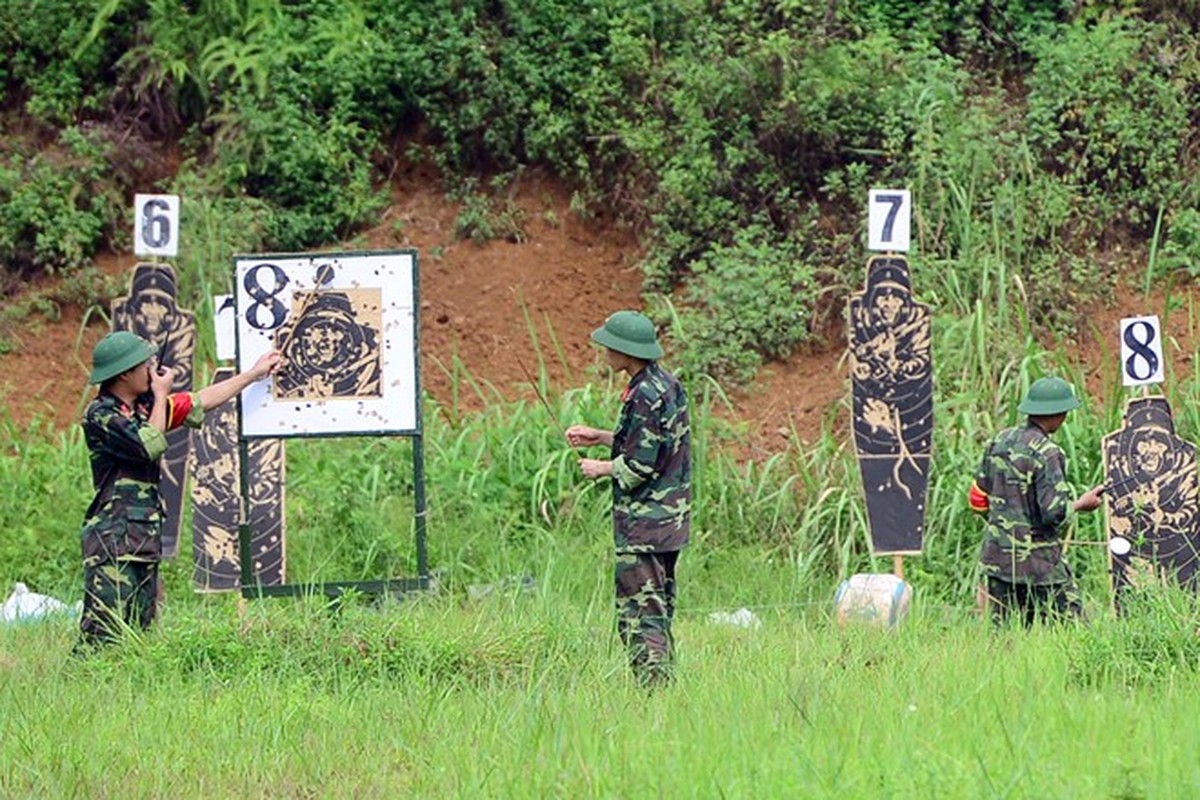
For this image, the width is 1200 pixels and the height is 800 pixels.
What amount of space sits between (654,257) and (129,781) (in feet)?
29.4

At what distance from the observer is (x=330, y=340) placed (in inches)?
424

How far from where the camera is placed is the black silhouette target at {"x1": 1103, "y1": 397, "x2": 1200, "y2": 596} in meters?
11.5

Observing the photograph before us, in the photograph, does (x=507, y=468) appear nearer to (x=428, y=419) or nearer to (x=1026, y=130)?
(x=428, y=419)

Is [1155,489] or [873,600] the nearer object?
[873,600]

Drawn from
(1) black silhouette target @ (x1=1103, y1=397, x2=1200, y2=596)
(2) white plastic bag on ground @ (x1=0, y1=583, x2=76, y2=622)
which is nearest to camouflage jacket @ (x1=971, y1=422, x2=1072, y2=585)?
(1) black silhouette target @ (x1=1103, y1=397, x2=1200, y2=596)

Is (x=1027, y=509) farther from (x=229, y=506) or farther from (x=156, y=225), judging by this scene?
(x=156, y=225)

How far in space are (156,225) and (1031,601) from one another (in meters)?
5.65

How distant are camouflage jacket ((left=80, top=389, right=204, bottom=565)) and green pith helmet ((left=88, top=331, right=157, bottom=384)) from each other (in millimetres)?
142

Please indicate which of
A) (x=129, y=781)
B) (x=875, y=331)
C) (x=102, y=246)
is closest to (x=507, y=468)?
(x=875, y=331)

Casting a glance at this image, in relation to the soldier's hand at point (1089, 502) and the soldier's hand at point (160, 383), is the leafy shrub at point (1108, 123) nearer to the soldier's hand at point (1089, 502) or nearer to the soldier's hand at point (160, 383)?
the soldier's hand at point (1089, 502)

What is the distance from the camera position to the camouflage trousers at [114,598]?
9.98m

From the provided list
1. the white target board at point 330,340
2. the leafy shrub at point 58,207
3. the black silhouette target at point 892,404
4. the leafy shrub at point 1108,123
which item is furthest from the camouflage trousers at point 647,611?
the leafy shrub at point 58,207

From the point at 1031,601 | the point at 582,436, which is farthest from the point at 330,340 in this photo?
the point at 1031,601

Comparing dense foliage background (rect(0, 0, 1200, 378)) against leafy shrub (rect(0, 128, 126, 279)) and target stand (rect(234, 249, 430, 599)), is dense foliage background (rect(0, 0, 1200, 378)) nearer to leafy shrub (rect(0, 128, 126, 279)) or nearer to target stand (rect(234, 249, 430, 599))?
leafy shrub (rect(0, 128, 126, 279))
